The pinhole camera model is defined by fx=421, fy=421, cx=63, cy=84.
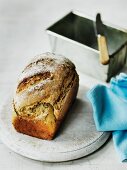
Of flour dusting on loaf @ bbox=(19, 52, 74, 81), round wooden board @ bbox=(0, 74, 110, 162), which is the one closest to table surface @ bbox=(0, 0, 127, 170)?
round wooden board @ bbox=(0, 74, 110, 162)

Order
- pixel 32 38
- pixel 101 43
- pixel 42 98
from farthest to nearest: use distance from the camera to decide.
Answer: pixel 32 38, pixel 101 43, pixel 42 98

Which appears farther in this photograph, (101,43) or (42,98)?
(101,43)

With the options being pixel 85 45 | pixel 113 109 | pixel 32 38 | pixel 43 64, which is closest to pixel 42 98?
pixel 43 64

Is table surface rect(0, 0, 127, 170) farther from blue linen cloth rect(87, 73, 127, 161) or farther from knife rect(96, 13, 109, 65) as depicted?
knife rect(96, 13, 109, 65)

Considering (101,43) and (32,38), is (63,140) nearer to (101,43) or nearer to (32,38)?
(101,43)

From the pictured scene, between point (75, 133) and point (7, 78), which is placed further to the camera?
point (7, 78)

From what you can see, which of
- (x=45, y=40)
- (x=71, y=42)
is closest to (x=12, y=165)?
(x=71, y=42)

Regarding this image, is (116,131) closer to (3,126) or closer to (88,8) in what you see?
(3,126)
